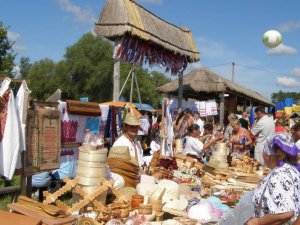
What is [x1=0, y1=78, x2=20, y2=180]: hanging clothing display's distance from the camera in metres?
4.47

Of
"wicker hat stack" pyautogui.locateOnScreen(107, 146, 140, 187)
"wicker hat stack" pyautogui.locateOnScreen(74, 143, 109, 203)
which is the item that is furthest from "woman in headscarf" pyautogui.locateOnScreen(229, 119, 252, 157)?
"wicker hat stack" pyautogui.locateOnScreen(74, 143, 109, 203)

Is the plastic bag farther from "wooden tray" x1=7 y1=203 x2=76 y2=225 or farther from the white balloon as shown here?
the white balloon

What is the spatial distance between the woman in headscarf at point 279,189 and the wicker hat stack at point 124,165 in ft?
9.17

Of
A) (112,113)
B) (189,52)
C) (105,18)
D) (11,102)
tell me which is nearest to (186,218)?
(11,102)

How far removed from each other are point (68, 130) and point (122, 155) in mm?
1235

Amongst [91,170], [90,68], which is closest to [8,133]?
[91,170]

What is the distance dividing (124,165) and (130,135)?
25.0 inches

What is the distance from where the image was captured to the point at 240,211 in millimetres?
3898

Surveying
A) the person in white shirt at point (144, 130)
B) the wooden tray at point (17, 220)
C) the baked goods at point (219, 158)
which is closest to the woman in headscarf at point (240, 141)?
the baked goods at point (219, 158)

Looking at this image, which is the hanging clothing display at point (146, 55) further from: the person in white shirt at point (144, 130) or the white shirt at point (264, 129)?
the white shirt at point (264, 129)

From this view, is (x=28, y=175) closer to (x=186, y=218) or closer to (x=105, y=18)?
(x=186, y=218)

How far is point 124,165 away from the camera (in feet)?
17.8

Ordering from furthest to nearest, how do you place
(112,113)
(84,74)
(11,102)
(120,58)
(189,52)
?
1. (84,74)
2. (189,52)
3. (120,58)
4. (112,113)
5. (11,102)

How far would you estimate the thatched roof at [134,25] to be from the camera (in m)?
8.20
